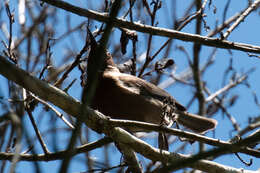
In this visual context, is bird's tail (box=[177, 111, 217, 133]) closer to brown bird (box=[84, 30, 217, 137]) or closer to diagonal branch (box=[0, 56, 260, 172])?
brown bird (box=[84, 30, 217, 137])

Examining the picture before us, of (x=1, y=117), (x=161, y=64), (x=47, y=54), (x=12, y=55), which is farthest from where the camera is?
(x=161, y=64)

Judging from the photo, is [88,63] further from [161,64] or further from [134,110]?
[161,64]

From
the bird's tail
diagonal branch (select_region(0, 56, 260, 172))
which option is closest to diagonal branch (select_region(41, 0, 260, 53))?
diagonal branch (select_region(0, 56, 260, 172))

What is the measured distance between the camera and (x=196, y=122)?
18.8 ft

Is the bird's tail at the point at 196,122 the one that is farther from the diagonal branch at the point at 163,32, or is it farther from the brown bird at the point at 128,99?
the diagonal branch at the point at 163,32

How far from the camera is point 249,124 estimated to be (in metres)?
5.59

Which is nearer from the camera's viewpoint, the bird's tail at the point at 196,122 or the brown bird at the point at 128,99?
the brown bird at the point at 128,99

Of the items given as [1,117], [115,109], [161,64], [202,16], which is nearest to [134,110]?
[115,109]

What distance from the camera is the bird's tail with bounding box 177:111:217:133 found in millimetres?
5613

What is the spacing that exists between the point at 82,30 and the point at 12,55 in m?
1.65

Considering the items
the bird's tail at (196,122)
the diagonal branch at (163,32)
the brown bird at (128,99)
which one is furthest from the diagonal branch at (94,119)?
the bird's tail at (196,122)

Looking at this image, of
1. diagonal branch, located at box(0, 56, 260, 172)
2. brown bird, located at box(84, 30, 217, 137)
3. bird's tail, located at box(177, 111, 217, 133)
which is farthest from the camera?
bird's tail, located at box(177, 111, 217, 133)

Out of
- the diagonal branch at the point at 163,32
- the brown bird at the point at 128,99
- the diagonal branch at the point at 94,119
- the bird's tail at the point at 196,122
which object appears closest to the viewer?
the diagonal branch at the point at 94,119

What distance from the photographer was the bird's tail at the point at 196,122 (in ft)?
18.4
